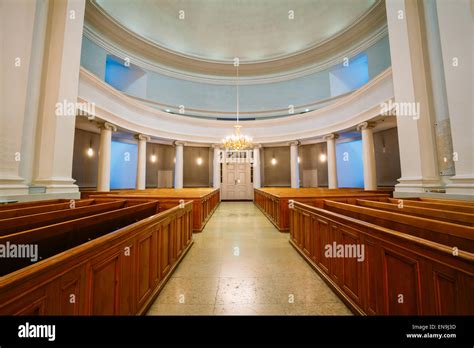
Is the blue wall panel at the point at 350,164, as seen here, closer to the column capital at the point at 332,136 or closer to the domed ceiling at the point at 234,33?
the column capital at the point at 332,136

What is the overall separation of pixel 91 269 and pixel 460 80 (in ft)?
17.8

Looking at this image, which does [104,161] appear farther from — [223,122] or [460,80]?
[460,80]

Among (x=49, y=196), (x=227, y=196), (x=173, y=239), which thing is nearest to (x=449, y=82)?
(x=173, y=239)

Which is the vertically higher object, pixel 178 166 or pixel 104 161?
pixel 178 166

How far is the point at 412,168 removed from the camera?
421 cm

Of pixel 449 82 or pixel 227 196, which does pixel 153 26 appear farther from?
pixel 449 82

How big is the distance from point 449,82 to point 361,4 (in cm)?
839

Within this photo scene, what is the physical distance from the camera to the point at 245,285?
2.15 meters

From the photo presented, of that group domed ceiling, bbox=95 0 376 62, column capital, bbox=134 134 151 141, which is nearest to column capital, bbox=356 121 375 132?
domed ceiling, bbox=95 0 376 62

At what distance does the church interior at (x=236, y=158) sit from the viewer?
1.28 meters

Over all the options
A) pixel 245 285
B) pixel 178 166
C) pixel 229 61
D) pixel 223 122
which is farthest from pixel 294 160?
pixel 245 285

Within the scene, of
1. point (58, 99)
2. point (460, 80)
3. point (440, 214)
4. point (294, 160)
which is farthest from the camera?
point (294, 160)

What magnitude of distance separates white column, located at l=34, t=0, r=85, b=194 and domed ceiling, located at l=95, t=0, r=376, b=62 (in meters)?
5.75
